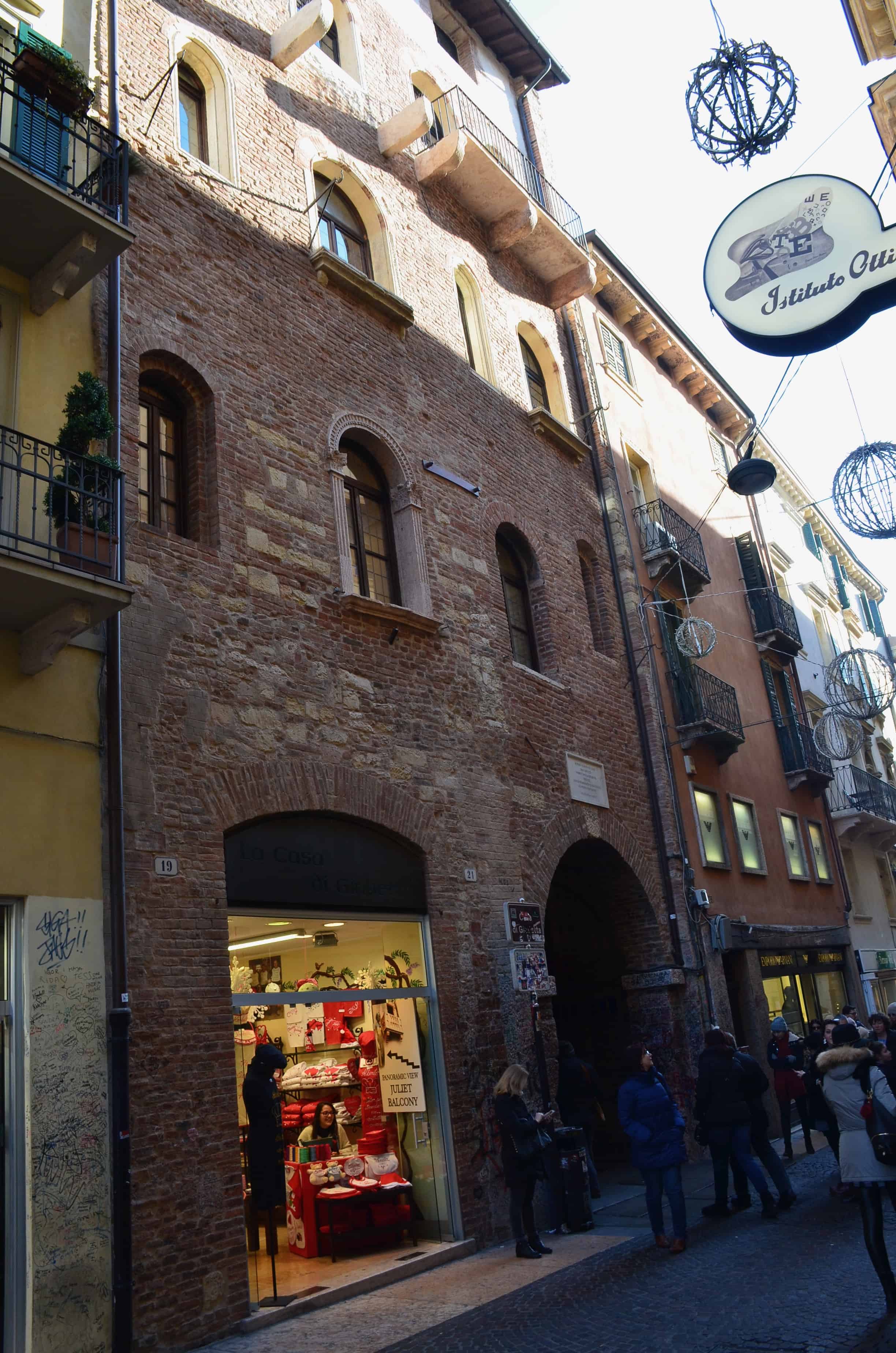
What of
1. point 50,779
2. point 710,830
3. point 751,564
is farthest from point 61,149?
point 751,564

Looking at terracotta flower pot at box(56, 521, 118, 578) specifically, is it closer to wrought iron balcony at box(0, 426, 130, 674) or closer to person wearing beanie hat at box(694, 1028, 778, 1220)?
wrought iron balcony at box(0, 426, 130, 674)

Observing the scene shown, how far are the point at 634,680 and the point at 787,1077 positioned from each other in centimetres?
612

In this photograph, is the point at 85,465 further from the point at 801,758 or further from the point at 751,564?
the point at 751,564

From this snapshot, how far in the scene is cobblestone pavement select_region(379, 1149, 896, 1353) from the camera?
6.33 metres

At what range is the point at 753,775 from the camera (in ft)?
68.4

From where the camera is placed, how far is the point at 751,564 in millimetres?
24125

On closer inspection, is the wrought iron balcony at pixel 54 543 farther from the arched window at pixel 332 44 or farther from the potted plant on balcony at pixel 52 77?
the arched window at pixel 332 44

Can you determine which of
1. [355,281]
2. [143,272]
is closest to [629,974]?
[355,281]

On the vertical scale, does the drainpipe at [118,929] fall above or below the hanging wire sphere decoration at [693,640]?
below

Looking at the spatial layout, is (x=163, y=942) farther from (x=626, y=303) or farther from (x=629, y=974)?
(x=626, y=303)

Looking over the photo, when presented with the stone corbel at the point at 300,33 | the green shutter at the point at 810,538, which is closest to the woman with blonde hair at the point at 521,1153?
the stone corbel at the point at 300,33

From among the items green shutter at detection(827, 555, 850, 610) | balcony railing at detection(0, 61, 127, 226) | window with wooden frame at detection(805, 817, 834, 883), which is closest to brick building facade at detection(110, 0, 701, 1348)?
balcony railing at detection(0, 61, 127, 226)

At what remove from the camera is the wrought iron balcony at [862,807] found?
2514cm

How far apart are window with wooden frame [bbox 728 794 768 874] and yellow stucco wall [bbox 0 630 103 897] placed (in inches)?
532
